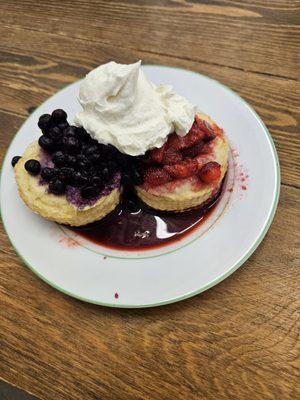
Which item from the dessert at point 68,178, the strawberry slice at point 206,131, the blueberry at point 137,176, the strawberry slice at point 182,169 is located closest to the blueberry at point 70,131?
the dessert at point 68,178

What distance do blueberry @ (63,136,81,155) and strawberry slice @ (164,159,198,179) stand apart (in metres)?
0.34

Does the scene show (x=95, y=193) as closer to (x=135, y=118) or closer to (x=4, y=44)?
(x=135, y=118)

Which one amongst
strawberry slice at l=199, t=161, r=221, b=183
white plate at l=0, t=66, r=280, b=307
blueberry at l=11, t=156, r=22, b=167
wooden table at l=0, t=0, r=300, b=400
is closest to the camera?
wooden table at l=0, t=0, r=300, b=400

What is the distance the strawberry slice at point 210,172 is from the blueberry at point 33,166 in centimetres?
64

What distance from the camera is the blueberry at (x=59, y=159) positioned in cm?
165

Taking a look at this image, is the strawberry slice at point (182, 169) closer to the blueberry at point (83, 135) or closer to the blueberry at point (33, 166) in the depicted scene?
the blueberry at point (83, 135)

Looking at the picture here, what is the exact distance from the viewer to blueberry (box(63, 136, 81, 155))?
164 cm

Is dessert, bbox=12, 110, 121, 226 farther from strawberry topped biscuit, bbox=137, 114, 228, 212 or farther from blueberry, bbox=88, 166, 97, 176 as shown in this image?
strawberry topped biscuit, bbox=137, 114, 228, 212

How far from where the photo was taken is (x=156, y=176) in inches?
66.7

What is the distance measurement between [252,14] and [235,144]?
0.96 metres

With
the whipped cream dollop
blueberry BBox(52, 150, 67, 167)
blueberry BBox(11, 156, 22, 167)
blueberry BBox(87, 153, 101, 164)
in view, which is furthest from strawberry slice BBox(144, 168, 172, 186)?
blueberry BBox(11, 156, 22, 167)

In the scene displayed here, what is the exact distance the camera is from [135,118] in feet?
5.39

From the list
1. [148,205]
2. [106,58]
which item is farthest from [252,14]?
[148,205]

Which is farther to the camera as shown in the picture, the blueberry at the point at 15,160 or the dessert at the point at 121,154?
the blueberry at the point at 15,160
